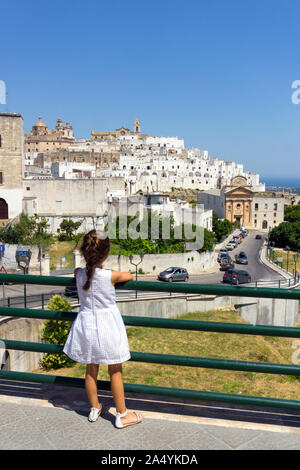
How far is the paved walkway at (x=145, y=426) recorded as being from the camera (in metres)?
2.68

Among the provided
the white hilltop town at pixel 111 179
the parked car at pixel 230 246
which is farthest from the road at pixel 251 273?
the white hilltop town at pixel 111 179

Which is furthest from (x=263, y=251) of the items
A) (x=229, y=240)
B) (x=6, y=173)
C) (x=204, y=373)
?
(x=204, y=373)

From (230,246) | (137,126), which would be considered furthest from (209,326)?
(137,126)

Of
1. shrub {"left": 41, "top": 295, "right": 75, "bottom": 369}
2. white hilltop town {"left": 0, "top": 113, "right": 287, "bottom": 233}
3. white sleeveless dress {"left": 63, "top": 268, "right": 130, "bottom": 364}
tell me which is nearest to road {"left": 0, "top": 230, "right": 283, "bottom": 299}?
shrub {"left": 41, "top": 295, "right": 75, "bottom": 369}

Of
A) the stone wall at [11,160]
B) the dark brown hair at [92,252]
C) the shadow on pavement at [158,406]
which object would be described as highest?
the stone wall at [11,160]

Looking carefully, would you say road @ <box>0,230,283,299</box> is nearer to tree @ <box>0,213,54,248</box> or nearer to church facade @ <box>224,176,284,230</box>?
tree @ <box>0,213,54,248</box>

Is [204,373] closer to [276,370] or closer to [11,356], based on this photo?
[11,356]

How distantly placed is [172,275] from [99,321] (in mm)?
20535

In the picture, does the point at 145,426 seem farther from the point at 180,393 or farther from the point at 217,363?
the point at 217,363

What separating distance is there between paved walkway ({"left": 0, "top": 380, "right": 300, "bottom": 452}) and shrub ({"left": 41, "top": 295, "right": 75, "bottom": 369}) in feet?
29.1

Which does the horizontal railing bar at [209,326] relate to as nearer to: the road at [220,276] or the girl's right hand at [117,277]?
the girl's right hand at [117,277]

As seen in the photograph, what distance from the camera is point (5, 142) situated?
29.1m

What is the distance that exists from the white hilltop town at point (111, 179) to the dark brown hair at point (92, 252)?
25825 millimetres

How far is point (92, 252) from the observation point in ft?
9.42
